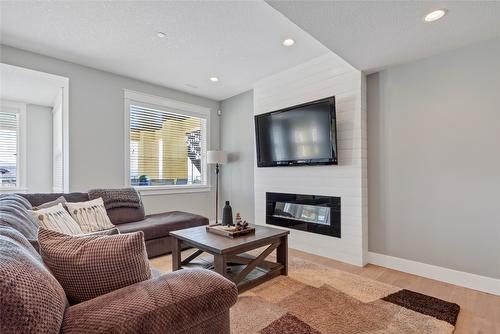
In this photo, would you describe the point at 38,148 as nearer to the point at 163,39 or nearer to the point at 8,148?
the point at 8,148

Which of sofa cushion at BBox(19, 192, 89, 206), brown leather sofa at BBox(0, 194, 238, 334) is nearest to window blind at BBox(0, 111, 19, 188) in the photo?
sofa cushion at BBox(19, 192, 89, 206)

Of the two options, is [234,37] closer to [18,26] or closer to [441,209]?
[18,26]

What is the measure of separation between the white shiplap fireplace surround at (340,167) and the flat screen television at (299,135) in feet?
0.59

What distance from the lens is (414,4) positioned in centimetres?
180

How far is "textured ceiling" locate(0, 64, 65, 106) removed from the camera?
3.01 metres

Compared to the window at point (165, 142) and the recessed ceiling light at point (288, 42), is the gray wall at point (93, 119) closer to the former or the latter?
the window at point (165, 142)

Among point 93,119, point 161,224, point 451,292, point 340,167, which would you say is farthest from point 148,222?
point 451,292

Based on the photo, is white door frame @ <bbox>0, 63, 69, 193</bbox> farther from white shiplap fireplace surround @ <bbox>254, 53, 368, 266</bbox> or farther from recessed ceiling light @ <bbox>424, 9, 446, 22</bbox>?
recessed ceiling light @ <bbox>424, 9, 446, 22</bbox>

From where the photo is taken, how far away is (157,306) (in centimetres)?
87

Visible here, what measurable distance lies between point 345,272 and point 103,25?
11.4 feet

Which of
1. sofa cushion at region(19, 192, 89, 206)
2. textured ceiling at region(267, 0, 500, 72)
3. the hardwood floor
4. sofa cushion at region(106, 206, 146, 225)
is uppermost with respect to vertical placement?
textured ceiling at region(267, 0, 500, 72)

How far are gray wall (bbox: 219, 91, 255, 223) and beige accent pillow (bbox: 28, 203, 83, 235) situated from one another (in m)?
2.57

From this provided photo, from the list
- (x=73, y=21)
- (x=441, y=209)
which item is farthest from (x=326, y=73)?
(x=73, y=21)

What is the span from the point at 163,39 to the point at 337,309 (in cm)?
304
